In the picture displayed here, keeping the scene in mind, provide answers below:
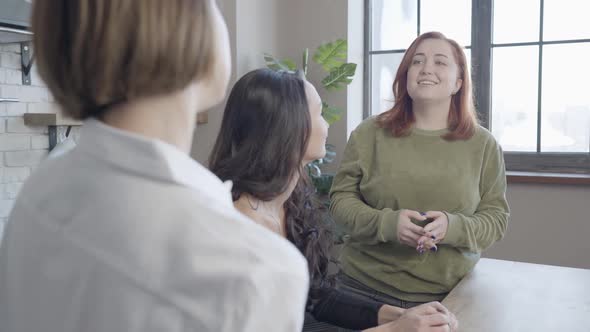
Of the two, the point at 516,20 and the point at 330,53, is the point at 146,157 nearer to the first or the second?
the point at 330,53

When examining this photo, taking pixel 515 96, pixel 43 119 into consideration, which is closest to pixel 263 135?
pixel 43 119

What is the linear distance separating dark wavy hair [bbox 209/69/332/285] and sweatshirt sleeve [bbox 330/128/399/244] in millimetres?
426

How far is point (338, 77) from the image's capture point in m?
3.38

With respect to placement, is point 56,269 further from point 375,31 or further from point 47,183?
point 375,31

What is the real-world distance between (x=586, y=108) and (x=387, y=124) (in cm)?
188

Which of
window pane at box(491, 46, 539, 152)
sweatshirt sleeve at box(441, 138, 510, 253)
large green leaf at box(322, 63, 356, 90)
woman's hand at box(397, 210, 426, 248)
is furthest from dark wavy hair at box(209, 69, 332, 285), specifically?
window pane at box(491, 46, 539, 152)

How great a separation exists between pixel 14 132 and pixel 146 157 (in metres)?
2.66

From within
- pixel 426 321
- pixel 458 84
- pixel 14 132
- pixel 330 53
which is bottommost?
pixel 426 321

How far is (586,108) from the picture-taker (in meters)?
3.13

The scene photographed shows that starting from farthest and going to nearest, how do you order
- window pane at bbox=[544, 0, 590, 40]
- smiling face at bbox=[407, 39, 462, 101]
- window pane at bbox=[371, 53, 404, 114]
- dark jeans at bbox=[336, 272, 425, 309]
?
window pane at bbox=[371, 53, 404, 114] → window pane at bbox=[544, 0, 590, 40] → smiling face at bbox=[407, 39, 462, 101] → dark jeans at bbox=[336, 272, 425, 309]

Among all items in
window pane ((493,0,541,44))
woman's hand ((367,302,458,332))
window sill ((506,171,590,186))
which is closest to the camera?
woman's hand ((367,302,458,332))

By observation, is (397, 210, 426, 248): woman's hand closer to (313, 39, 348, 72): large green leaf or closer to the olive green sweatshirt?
the olive green sweatshirt

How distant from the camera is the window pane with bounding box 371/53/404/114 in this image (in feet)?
12.2

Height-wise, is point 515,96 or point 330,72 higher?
point 330,72
